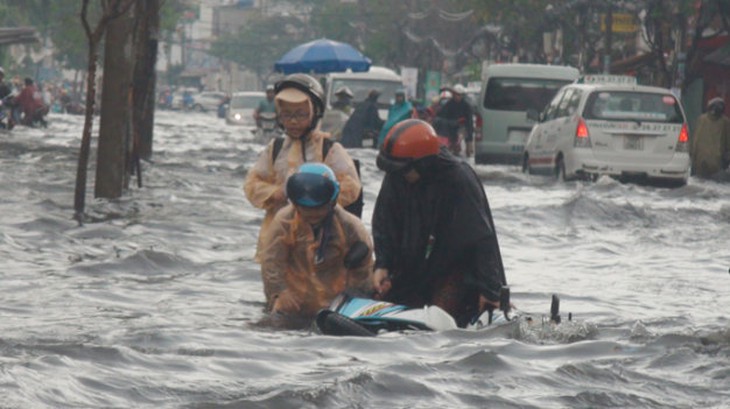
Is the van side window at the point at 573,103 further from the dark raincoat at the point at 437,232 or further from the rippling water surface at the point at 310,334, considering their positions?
the dark raincoat at the point at 437,232

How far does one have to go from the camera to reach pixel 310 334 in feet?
28.7

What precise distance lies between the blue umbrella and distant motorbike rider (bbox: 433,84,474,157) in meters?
9.36

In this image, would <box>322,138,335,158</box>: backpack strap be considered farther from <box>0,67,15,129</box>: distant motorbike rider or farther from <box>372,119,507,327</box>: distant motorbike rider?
<box>0,67,15,129</box>: distant motorbike rider

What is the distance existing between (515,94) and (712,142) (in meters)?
4.31

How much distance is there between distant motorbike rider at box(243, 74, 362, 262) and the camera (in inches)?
376

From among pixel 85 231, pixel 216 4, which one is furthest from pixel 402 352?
pixel 216 4

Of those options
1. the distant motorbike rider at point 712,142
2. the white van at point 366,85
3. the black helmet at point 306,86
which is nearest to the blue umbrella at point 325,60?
the white van at point 366,85

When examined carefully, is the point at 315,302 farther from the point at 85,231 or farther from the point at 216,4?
the point at 216,4

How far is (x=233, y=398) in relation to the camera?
22.6ft

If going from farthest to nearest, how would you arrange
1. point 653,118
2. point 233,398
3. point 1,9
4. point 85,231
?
point 1,9 → point 653,118 → point 85,231 → point 233,398

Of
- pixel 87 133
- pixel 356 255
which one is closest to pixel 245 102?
pixel 87 133

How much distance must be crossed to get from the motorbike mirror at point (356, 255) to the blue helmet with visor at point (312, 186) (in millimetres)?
275

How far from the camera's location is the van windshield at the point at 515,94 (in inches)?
1190

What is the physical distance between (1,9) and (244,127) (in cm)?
894
